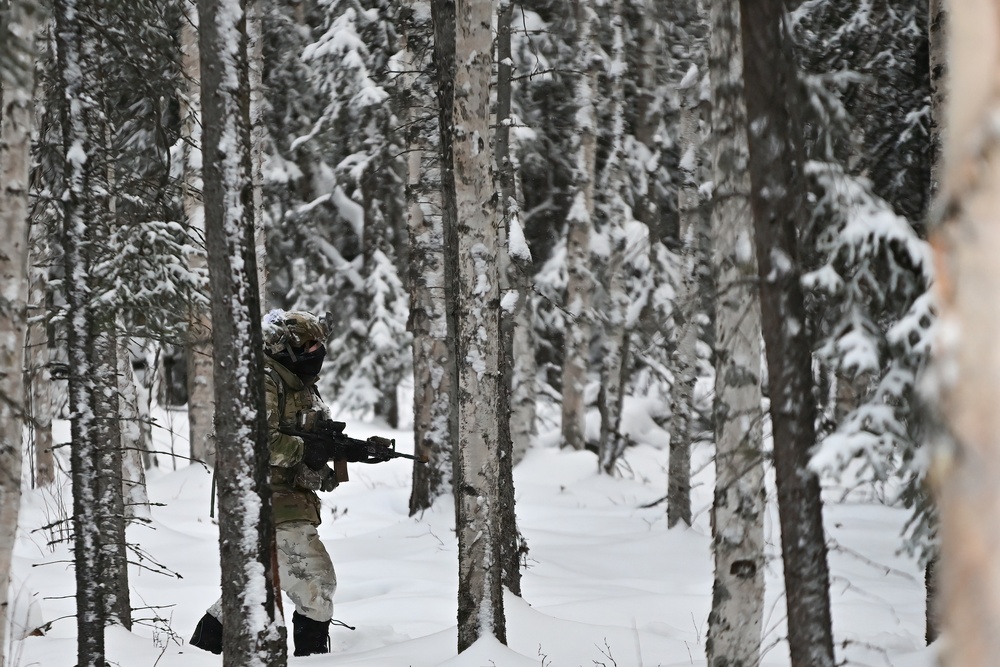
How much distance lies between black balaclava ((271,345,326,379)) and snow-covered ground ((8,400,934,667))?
50.2 inches

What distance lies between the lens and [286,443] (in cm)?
585

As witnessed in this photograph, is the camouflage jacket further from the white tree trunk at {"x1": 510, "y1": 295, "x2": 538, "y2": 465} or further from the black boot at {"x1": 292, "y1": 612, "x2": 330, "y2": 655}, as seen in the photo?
the white tree trunk at {"x1": 510, "y1": 295, "x2": 538, "y2": 465}

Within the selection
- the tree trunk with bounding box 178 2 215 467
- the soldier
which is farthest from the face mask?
the tree trunk with bounding box 178 2 215 467

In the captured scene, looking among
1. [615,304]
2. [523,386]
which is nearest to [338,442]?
[523,386]

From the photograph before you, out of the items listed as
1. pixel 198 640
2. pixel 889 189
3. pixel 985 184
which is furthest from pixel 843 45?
pixel 985 184

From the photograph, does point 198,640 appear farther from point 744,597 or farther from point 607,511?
point 607,511

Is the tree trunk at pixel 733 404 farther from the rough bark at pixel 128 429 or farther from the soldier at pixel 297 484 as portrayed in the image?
the rough bark at pixel 128 429

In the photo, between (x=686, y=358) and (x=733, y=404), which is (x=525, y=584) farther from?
(x=686, y=358)

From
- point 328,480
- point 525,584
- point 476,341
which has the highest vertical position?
point 476,341

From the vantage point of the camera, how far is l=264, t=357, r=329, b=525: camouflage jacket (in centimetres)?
583

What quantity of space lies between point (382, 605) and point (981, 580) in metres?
6.95

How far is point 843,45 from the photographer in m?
8.95

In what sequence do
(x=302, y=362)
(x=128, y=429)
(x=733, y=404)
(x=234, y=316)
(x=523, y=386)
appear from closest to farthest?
(x=234, y=316) → (x=733, y=404) → (x=302, y=362) → (x=128, y=429) → (x=523, y=386)

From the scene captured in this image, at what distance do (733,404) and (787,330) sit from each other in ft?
4.79
